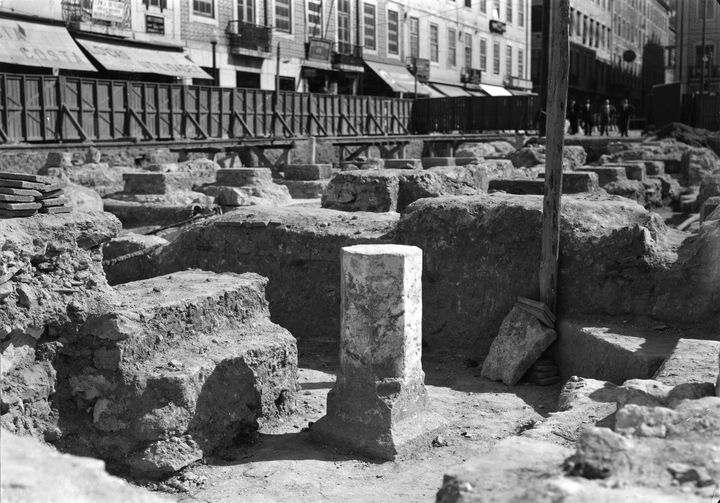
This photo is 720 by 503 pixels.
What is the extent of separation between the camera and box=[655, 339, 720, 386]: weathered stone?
18.4 ft

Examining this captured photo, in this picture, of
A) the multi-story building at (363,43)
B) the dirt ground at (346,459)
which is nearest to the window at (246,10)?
the multi-story building at (363,43)

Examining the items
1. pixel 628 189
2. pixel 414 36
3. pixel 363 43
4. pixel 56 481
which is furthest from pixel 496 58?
pixel 56 481

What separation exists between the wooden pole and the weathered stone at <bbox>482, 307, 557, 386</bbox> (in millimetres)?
274

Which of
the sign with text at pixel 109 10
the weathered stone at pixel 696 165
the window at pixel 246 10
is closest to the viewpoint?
the weathered stone at pixel 696 165

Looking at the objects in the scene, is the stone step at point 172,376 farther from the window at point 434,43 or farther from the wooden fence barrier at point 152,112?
the window at point 434,43

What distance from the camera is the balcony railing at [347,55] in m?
34.5

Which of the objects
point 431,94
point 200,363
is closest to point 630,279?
point 200,363

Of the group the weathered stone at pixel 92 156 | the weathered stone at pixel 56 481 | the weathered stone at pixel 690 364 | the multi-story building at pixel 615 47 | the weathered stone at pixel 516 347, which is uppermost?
the multi-story building at pixel 615 47

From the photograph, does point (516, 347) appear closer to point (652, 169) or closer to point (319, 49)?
point (652, 169)

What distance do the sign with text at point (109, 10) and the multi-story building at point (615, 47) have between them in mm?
28386

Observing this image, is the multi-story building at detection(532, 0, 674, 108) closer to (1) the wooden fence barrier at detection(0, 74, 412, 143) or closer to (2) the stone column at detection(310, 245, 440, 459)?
(1) the wooden fence barrier at detection(0, 74, 412, 143)

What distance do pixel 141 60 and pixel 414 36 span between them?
18.4 metres

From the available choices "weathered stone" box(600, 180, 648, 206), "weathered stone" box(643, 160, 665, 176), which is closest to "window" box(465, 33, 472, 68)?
"weathered stone" box(643, 160, 665, 176)

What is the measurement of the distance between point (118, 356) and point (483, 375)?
3.55 meters
